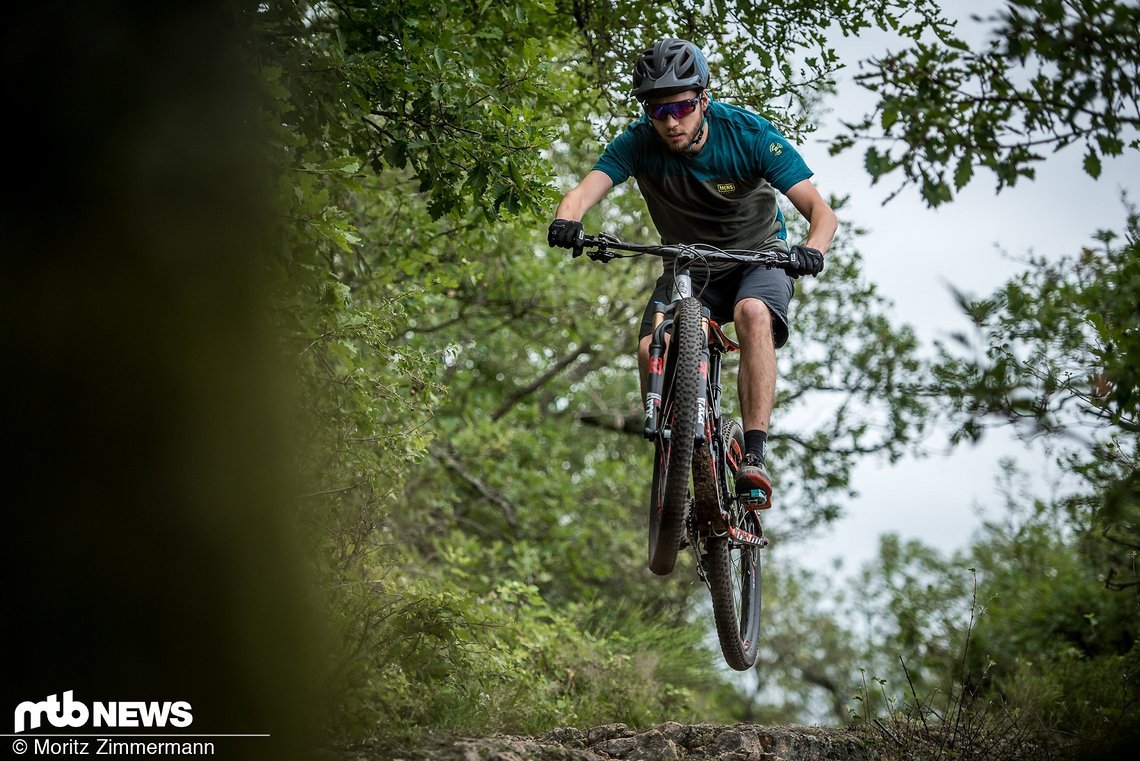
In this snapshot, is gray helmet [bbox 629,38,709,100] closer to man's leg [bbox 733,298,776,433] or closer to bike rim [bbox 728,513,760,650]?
man's leg [bbox 733,298,776,433]

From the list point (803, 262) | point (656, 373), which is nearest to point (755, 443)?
point (656, 373)

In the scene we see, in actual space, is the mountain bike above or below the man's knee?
below

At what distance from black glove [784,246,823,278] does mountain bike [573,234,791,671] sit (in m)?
0.05

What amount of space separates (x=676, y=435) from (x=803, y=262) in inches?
39.5

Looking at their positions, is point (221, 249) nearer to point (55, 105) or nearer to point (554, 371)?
point (55, 105)

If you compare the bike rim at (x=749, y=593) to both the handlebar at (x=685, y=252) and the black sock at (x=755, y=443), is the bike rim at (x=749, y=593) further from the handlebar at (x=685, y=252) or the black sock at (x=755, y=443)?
the handlebar at (x=685, y=252)

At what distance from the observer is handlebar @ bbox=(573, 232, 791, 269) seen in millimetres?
4914

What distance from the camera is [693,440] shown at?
477 centimetres

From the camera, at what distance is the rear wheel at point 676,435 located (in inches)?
188

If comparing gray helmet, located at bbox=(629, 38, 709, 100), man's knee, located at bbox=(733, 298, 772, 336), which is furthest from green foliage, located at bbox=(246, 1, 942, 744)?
man's knee, located at bbox=(733, 298, 772, 336)

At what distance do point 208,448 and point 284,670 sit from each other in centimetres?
106

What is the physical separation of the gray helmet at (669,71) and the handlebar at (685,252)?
74 cm

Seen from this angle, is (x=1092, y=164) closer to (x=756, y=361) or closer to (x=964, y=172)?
(x=964, y=172)

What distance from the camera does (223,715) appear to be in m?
4.21
